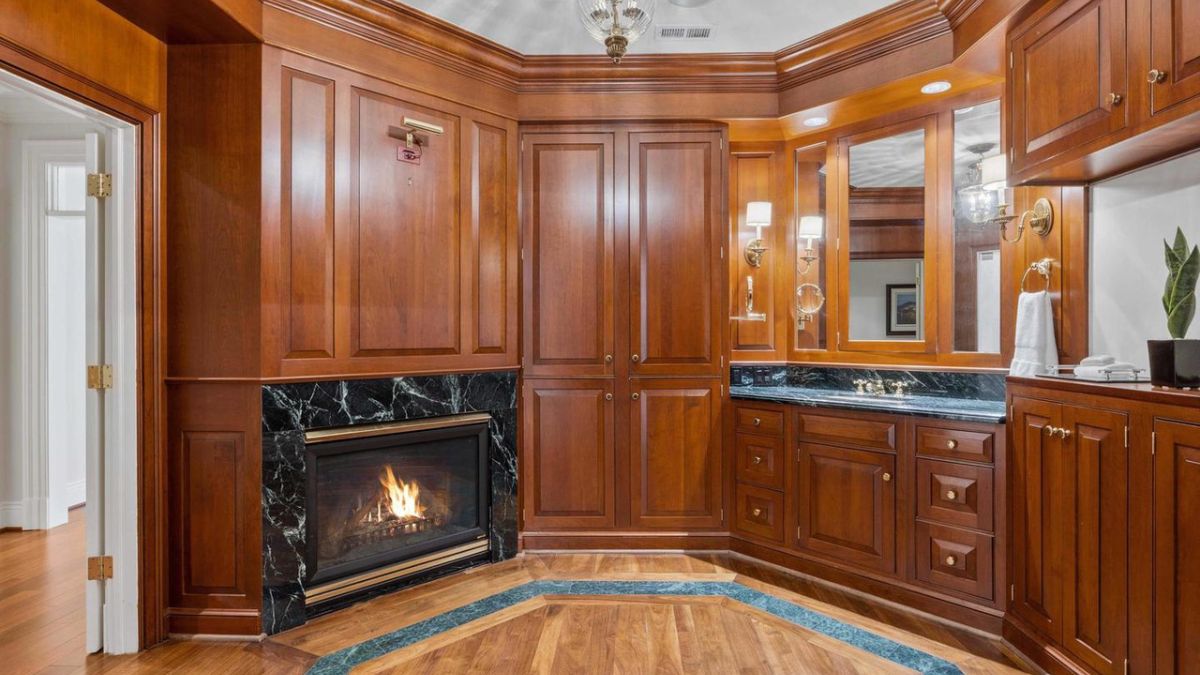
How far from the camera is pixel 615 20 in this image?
218 cm

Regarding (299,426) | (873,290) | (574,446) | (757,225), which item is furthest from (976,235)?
(299,426)

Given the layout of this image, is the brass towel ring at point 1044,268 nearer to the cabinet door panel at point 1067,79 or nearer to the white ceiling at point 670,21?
the cabinet door panel at point 1067,79

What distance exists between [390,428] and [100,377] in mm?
1166

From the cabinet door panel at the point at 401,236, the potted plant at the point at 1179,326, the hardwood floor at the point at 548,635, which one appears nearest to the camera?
the potted plant at the point at 1179,326

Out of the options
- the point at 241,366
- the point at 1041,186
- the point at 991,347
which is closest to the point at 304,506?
the point at 241,366

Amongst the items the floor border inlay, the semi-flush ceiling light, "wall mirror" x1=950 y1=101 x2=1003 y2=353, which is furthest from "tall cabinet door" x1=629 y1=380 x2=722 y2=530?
the semi-flush ceiling light

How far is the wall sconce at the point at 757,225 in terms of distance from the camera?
12.7ft

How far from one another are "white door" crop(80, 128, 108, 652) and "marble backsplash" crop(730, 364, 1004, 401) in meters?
3.16

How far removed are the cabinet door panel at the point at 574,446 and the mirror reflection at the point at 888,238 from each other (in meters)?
1.54

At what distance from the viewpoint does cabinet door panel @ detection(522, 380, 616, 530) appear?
12.4 ft

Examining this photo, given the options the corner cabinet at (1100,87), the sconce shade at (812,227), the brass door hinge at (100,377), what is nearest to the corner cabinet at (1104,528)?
the corner cabinet at (1100,87)

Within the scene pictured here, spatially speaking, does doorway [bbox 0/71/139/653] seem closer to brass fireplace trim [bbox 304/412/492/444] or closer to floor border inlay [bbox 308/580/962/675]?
brass fireplace trim [bbox 304/412/492/444]

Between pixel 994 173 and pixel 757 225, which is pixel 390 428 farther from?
pixel 994 173

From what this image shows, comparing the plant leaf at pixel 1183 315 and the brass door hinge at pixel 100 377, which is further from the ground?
the plant leaf at pixel 1183 315
